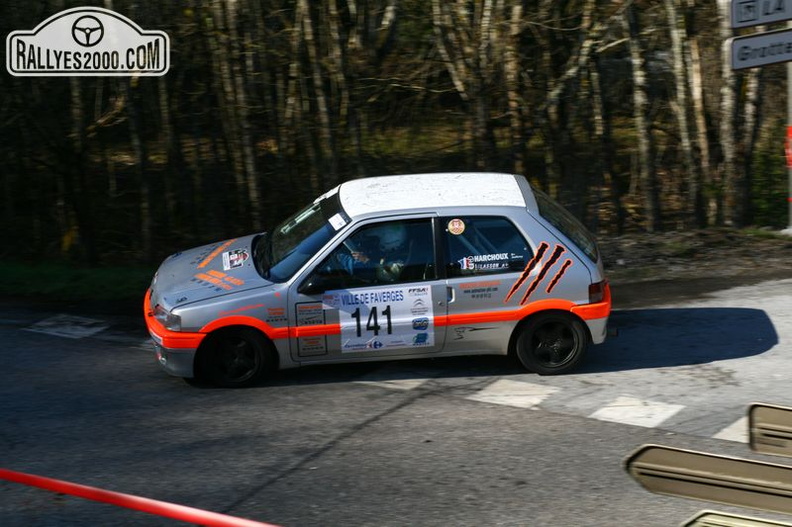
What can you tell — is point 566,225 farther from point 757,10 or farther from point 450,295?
point 757,10

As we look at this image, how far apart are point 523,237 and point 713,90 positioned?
27.5 ft

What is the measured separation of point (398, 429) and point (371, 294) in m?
1.26

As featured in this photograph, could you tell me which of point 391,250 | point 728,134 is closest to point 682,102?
point 728,134

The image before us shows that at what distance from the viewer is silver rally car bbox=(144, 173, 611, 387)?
8148mm

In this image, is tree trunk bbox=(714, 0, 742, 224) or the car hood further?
tree trunk bbox=(714, 0, 742, 224)

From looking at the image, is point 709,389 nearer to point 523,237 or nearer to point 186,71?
point 523,237

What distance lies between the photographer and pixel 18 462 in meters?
7.01

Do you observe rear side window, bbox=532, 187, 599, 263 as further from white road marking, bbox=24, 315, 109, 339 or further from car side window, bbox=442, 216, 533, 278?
white road marking, bbox=24, 315, 109, 339

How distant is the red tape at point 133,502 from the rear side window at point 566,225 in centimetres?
382

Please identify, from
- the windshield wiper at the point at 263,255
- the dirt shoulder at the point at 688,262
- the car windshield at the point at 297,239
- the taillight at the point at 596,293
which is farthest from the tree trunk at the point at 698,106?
the windshield wiper at the point at 263,255

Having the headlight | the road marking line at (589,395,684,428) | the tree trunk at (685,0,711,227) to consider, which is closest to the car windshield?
the headlight

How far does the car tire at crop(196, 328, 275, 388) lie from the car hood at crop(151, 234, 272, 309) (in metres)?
0.39

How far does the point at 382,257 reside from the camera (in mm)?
8203

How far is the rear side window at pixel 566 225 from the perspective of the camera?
842cm
